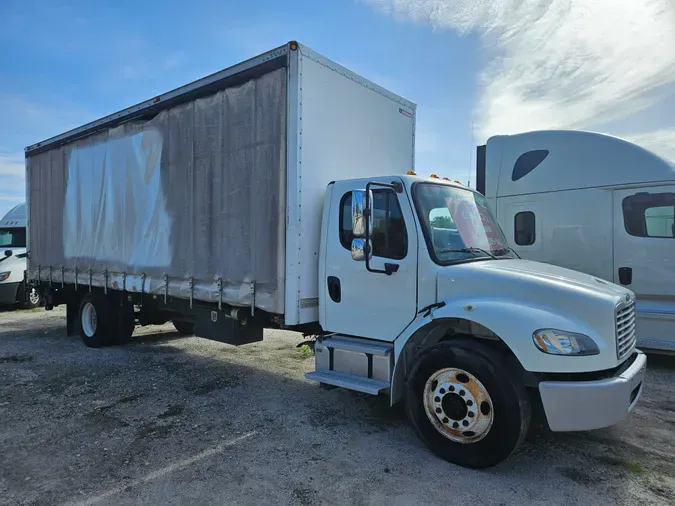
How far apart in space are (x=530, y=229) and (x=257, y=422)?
17.9 ft

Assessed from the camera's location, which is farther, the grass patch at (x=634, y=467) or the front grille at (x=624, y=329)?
the grass patch at (x=634, y=467)

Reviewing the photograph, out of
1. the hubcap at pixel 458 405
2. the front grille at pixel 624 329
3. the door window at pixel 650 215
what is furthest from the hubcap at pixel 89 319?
the door window at pixel 650 215

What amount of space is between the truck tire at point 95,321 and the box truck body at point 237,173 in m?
0.41

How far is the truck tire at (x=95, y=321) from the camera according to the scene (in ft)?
26.5

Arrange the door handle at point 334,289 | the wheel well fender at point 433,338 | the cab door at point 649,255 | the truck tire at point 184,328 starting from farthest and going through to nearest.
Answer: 1. the truck tire at point 184,328
2. the cab door at point 649,255
3. the door handle at point 334,289
4. the wheel well fender at point 433,338

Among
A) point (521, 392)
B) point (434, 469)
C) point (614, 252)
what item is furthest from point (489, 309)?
point (614, 252)

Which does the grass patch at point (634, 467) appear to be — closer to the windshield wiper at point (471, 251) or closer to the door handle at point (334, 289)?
the windshield wiper at point (471, 251)

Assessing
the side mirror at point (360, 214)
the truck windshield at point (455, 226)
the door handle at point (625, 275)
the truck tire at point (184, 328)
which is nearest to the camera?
A: the side mirror at point (360, 214)

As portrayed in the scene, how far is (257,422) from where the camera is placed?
4.77m

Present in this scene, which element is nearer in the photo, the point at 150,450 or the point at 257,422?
the point at 150,450

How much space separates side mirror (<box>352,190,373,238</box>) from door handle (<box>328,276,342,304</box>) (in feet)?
2.26

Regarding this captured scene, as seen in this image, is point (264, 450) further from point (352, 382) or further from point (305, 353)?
point (305, 353)

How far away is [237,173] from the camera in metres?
5.45

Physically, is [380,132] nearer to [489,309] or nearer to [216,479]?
[489,309]
